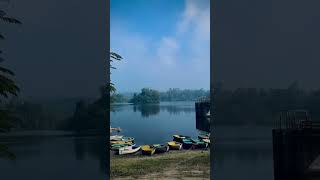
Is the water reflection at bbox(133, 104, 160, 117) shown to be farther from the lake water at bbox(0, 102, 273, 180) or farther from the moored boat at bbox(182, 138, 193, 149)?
the lake water at bbox(0, 102, 273, 180)

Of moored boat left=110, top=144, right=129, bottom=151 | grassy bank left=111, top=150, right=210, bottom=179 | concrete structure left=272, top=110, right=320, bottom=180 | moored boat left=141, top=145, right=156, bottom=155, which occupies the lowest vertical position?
grassy bank left=111, top=150, right=210, bottom=179

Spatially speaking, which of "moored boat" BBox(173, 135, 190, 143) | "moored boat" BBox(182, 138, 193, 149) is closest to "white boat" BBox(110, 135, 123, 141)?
"moored boat" BBox(173, 135, 190, 143)

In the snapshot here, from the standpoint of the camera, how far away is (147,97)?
43.7 metres

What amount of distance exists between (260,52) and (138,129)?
882 inches

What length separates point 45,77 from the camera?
1936 centimetres

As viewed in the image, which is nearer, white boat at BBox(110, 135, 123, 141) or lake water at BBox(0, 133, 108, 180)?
lake water at BBox(0, 133, 108, 180)

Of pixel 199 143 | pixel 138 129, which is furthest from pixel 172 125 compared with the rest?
pixel 199 143

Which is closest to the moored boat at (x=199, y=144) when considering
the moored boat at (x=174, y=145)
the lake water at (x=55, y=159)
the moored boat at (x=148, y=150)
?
the moored boat at (x=174, y=145)

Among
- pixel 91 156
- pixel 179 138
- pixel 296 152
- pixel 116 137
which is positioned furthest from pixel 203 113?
pixel 296 152

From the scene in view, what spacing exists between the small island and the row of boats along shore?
22.2 feet

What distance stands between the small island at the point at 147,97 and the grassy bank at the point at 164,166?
33.4ft

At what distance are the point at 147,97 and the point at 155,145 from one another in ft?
30.7

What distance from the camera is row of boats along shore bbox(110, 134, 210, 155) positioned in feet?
110

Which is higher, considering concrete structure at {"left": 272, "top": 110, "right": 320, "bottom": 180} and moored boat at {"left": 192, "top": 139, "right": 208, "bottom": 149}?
concrete structure at {"left": 272, "top": 110, "right": 320, "bottom": 180}
